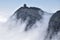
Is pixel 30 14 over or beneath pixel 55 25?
over

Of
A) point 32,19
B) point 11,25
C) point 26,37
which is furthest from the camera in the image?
point 11,25

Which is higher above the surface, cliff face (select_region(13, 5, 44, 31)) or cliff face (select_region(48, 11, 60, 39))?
cliff face (select_region(13, 5, 44, 31))

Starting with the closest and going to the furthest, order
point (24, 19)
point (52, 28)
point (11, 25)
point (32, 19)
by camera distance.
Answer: point (52, 28) < point (32, 19) < point (24, 19) < point (11, 25)

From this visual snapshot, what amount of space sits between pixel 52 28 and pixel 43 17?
52665 millimetres

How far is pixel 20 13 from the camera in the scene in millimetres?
141375

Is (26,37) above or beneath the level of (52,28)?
beneath

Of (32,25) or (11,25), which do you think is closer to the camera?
(32,25)

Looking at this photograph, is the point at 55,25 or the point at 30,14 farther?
the point at 30,14

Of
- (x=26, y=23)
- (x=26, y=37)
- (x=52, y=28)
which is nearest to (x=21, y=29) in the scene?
(x=26, y=23)

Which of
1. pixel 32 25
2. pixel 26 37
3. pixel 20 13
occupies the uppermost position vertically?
pixel 20 13

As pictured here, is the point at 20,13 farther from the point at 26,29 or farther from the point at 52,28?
the point at 52,28

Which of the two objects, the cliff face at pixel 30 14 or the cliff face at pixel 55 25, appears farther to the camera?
the cliff face at pixel 30 14

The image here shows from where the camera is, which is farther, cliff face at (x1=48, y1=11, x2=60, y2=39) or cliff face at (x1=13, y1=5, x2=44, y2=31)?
cliff face at (x1=13, y1=5, x2=44, y2=31)

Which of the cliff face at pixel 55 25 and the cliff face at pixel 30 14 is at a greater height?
the cliff face at pixel 30 14
